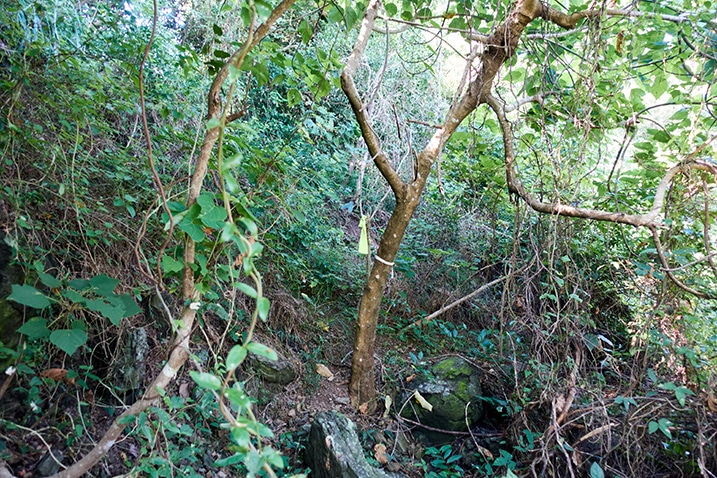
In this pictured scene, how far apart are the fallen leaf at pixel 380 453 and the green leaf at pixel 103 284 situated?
1.92 m

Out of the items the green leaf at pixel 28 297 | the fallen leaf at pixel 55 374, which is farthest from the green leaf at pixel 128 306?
the fallen leaf at pixel 55 374

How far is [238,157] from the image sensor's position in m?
0.98

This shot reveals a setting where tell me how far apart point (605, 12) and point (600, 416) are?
2.32m

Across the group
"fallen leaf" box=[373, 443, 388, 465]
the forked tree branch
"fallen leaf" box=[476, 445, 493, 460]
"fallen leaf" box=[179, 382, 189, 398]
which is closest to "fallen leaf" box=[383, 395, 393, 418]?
"fallen leaf" box=[373, 443, 388, 465]

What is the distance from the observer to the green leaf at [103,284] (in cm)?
155

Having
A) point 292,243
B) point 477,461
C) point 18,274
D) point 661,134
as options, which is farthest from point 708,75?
point 18,274

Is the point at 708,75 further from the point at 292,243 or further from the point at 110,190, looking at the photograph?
the point at 110,190

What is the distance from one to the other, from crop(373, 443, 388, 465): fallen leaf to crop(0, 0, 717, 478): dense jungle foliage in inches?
1.0

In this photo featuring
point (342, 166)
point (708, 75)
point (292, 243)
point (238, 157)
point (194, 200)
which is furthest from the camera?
point (342, 166)

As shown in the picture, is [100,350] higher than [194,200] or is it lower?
lower

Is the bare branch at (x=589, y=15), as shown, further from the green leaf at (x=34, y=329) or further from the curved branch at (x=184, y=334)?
the green leaf at (x=34, y=329)

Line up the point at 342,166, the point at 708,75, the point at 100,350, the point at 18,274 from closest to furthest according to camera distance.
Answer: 1. the point at 18,274
2. the point at 100,350
3. the point at 708,75
4. the point at 342,166

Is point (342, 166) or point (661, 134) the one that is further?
point (342, 166)

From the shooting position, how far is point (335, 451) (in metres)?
2.37
